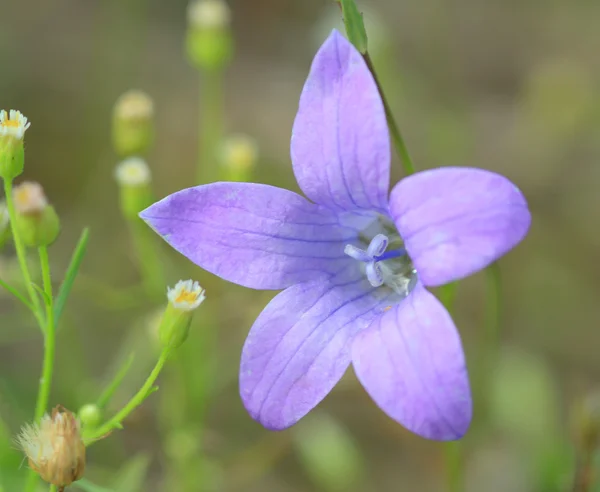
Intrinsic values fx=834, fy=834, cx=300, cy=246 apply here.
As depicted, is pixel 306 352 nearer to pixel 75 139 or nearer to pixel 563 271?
pixel 563 271

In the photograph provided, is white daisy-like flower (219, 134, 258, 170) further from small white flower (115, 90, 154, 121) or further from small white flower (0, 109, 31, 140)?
small white flower (0, 109, 31, 140)

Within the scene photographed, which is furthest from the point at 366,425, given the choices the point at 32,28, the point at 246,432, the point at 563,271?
the point at 32,28

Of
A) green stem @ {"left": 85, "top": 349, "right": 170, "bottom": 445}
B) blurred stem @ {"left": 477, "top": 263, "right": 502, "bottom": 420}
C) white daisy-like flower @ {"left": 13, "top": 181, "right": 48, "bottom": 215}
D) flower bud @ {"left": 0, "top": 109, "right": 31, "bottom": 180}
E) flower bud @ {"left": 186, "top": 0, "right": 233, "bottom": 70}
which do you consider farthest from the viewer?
flower bud @ {"left": 186, "top": 0, "right": 233, "bottom": 70}

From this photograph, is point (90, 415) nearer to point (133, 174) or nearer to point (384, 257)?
point (384, 257)

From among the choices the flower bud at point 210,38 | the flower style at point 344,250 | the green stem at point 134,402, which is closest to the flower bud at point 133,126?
the flower bud at point 210,38

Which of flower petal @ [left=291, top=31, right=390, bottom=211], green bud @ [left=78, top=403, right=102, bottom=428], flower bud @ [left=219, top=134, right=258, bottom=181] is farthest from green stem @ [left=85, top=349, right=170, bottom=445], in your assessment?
flower bud @ [left=219, top=134, right=258, bottom=181]

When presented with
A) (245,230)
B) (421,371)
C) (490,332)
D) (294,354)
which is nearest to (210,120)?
(490,332)

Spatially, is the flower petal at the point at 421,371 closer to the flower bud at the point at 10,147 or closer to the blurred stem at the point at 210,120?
the flower bud at the point at 10,147
